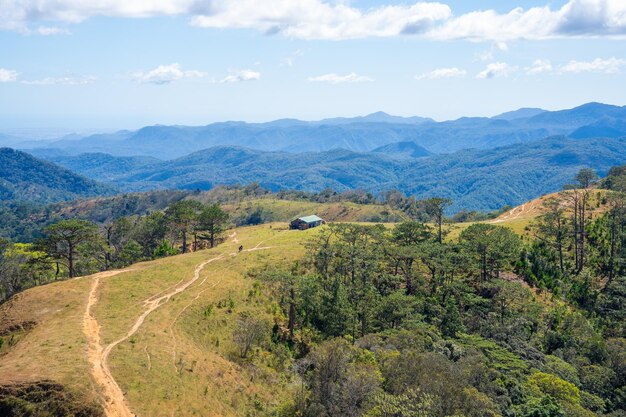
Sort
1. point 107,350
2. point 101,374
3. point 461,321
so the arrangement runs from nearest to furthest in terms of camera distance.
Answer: point 101,374, point 107,350, point 461,321

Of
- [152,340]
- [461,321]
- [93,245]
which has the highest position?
[93,245]

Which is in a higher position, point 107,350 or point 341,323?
point 107,350

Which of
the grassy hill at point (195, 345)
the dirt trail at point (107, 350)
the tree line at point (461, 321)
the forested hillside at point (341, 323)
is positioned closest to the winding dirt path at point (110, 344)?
the dirt trail at point (107, 350)

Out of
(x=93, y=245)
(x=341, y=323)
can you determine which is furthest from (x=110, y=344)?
(x=93, y=245)

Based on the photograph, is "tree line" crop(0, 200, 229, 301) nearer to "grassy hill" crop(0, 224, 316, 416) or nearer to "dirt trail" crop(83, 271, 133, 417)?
"grassy hill" crop(0, 224, 316, 416)

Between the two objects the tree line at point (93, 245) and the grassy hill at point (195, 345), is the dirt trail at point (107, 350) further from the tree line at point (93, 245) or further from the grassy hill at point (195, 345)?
the tree line at point (93, 245)

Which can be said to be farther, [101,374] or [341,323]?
[341,323]

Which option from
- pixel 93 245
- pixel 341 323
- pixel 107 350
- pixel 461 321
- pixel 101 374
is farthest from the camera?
pixel 93 245

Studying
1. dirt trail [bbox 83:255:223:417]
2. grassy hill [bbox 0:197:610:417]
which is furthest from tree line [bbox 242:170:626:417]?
dirt trail [bbox 83:255:223:417]

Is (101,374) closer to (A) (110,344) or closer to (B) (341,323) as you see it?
(A) (110,344)

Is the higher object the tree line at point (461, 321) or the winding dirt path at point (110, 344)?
the winding dirt path at point (110, 344)
